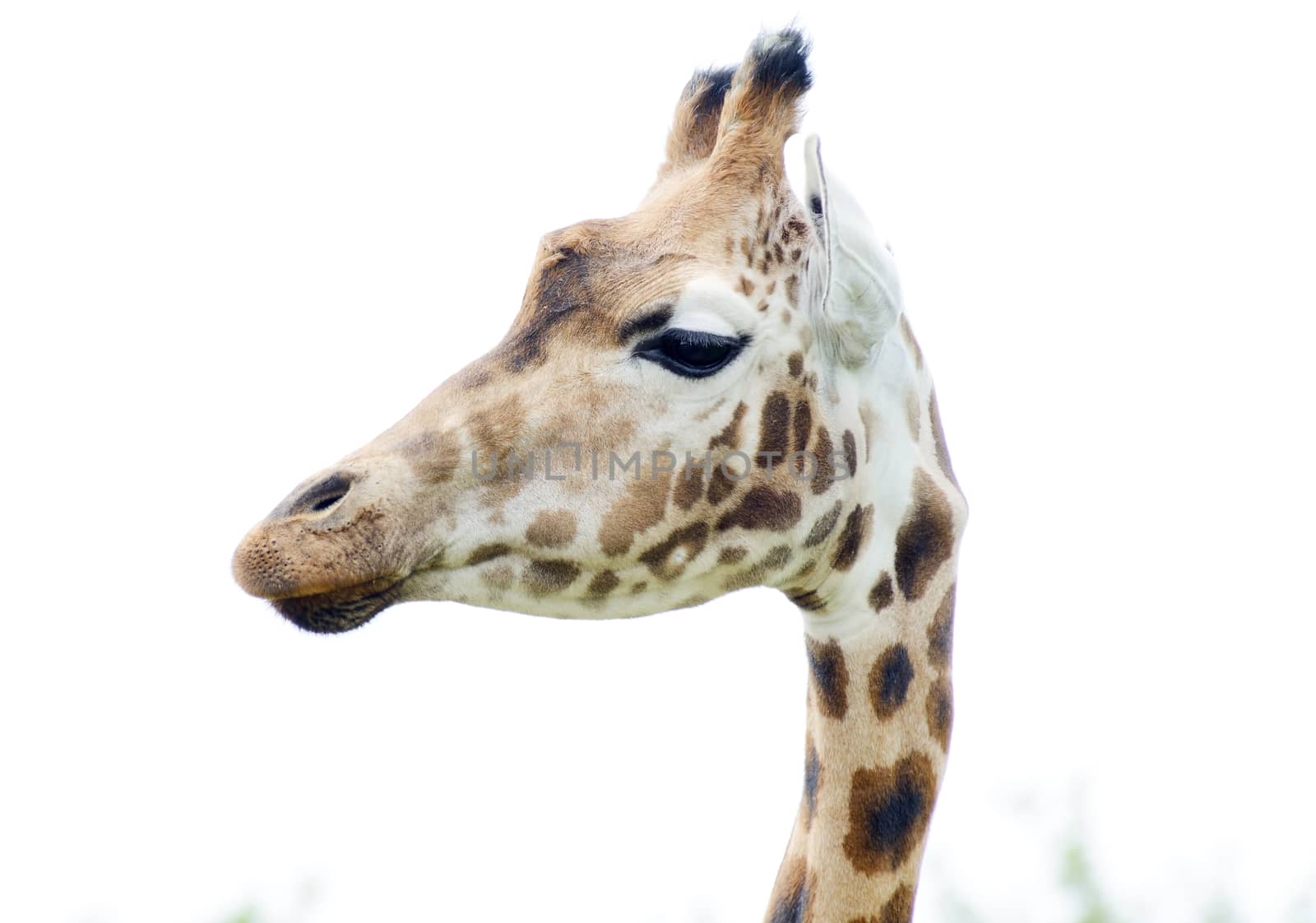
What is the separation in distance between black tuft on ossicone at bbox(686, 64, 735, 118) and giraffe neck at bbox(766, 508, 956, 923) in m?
1.48

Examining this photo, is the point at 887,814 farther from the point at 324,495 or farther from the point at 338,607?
the point at 324,495

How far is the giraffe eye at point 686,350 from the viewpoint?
3371 millimetres

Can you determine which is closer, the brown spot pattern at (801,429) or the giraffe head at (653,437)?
the giraffe head at (653,437)

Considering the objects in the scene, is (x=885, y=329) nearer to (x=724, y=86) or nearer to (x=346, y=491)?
(x=724, y=86)

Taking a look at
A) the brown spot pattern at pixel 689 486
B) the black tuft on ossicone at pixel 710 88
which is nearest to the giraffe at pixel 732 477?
the brown spot pattern at pixel 689 486

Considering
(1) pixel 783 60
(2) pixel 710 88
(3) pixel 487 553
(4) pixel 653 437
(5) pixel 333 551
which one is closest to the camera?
(5) pixel 333 551

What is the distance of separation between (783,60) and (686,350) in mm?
1096

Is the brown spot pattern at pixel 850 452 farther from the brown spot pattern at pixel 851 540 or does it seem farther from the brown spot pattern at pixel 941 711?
the brown spot pattern at pixel 941 711

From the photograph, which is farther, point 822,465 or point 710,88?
point 710,88

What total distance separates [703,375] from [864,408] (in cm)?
56

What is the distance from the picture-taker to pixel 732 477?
3436mm

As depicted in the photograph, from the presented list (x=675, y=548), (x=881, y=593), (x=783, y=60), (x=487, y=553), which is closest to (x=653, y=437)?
(x=675, y=548)

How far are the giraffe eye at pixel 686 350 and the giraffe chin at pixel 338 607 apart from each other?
0.89 m

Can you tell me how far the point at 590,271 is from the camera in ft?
11.3
